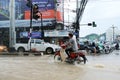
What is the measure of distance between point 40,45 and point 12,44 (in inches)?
128

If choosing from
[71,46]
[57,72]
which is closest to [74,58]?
[71,46]

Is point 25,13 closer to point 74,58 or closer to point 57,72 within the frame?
point 74,58

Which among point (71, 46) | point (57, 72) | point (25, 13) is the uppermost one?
point (25, 13)

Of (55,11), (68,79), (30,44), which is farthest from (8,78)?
(55,11)

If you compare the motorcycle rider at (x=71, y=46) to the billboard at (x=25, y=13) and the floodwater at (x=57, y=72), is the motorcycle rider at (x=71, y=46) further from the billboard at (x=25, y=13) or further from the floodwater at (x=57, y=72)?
the billboard at (x=25, y=13)

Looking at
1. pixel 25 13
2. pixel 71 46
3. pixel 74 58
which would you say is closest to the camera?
pixel 74 58

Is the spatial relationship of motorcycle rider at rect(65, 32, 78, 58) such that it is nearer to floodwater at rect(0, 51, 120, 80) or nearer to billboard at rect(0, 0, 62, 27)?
floodwater at rect(0, 51, 120, 80)

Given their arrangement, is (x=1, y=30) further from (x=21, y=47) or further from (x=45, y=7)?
(x=21, y=47)

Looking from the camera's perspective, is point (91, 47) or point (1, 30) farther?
point (1, 30)

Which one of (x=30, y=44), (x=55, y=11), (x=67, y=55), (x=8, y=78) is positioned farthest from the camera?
(x=55, y=11)

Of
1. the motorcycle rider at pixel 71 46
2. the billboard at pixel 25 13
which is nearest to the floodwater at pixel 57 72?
the motorcycle rider at pixel 71 46

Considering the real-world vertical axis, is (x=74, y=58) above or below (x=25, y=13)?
below

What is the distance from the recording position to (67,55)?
67.5ft

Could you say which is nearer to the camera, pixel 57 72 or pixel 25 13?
pixel 57 72
